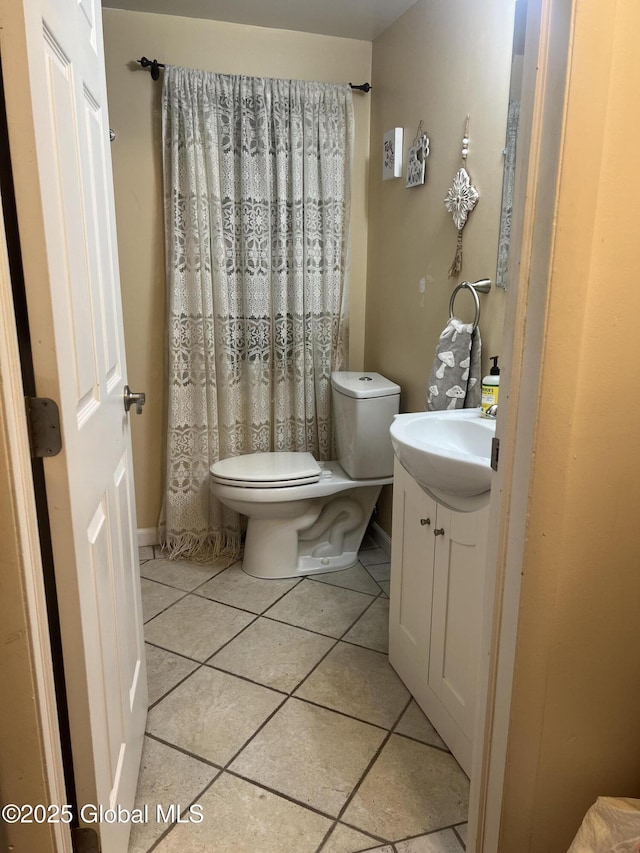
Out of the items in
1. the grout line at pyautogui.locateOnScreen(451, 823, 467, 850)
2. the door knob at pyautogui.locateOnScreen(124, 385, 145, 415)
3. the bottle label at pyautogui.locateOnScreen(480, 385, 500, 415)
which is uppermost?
the door knob at pyautogui.locateOnScreen(124, 385, 145, 415)

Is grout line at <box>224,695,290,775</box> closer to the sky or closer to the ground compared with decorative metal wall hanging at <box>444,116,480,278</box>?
closer to the ground

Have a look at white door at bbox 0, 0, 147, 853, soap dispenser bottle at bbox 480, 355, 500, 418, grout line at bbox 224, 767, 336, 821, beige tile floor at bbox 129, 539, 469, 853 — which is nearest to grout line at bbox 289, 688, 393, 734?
beige tile floor at bbox 129, 539, 469, 853

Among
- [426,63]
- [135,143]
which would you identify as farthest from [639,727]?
[135,143]

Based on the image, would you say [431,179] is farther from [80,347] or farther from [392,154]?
[80,347]

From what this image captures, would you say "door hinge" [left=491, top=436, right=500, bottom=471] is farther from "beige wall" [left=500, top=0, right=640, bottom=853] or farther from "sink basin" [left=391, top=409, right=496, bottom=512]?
"sink basin" [left=391, top=409, right=496, bottom=512]

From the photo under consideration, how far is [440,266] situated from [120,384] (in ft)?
4.31

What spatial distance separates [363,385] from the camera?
8.38ft

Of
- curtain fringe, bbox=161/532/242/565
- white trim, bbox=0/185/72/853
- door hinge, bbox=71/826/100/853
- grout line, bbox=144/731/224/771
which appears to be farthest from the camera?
curtain fringe, bbox=161/532/242/565

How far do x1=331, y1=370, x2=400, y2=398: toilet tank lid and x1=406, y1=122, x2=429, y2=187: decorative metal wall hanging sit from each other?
0.80 metres

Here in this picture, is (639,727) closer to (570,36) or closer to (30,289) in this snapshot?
(570,36)

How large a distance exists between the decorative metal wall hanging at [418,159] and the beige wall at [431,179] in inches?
1.3

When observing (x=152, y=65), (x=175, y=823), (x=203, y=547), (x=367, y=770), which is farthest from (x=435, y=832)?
(x=152, y=65)

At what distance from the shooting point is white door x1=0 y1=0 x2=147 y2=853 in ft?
2.59

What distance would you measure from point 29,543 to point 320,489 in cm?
173
